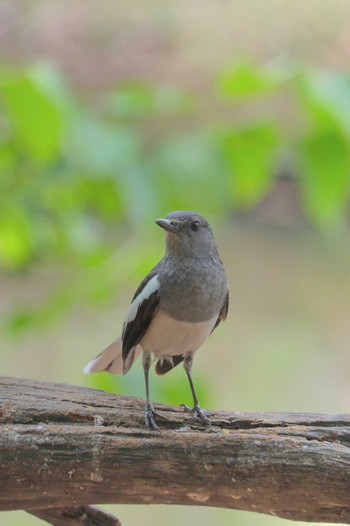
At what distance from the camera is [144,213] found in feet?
4.56

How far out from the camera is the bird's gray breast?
47.6 inches

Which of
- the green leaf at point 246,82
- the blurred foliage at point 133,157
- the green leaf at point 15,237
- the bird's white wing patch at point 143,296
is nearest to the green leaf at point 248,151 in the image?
the blurred foliage at point 133,157

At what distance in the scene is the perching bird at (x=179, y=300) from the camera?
1.21 meters

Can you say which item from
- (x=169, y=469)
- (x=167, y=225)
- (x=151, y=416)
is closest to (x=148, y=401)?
(x=151, y=416)

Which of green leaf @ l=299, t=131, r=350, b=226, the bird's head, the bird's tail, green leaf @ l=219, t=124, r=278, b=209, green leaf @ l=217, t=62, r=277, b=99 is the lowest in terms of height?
the bird's tail

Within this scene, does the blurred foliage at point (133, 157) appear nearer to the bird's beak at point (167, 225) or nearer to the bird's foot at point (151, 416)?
the bird's beak at point (167, 225)

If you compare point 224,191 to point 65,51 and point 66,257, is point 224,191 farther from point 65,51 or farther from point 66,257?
point 65,51

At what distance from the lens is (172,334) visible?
1212 mm

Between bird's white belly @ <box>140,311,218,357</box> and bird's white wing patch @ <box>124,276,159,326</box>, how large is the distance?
1.3 inches

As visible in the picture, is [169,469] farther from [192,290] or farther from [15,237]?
[15,237]

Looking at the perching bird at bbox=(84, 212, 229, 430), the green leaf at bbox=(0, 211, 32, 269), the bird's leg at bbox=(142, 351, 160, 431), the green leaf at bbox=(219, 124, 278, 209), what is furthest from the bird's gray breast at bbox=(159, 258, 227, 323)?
the green leaf at bbox=(0, 211, 32, 269)

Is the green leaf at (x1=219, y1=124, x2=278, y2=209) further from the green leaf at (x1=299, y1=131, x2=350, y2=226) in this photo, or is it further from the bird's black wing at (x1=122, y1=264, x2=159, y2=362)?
the bird's black wing at (x1=122, y1=264, x2=159, y2=362)

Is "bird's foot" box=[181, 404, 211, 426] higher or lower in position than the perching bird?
lower

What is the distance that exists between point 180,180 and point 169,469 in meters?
0.60
